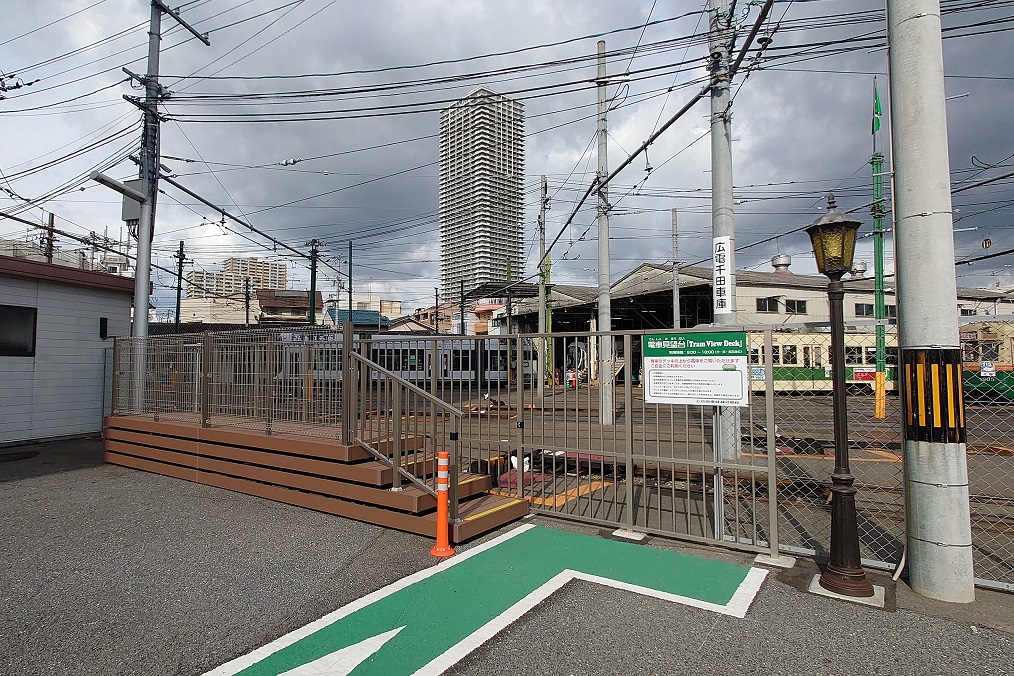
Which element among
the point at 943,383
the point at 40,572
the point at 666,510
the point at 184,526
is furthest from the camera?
the point at 666,510

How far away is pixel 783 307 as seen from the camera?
31.7 metres

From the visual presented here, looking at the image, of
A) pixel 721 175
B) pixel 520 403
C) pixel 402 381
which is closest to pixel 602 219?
pixel 721 175

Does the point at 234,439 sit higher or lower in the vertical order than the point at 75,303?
lower

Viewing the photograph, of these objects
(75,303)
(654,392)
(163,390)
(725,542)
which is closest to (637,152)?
(654,392)

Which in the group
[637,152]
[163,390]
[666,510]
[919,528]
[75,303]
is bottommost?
[666,510]

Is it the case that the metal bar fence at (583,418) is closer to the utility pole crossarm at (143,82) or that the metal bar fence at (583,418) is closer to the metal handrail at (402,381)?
the metal handrail at (402,381)

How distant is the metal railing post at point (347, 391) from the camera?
657 cm

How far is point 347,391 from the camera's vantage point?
6.66 m

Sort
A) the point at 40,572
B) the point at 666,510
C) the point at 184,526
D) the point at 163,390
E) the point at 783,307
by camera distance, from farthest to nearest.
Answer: the point at 783,307 < the point at 163,390 < the point at 666,510 < the point at 184,526 < the point at 40,572

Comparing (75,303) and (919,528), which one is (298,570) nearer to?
(919,528)

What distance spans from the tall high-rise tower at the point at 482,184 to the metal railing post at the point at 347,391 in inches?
233

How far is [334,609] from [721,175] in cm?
657

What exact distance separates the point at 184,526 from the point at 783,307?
107 ft

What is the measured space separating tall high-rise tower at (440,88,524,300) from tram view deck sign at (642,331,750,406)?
6.56 metres
